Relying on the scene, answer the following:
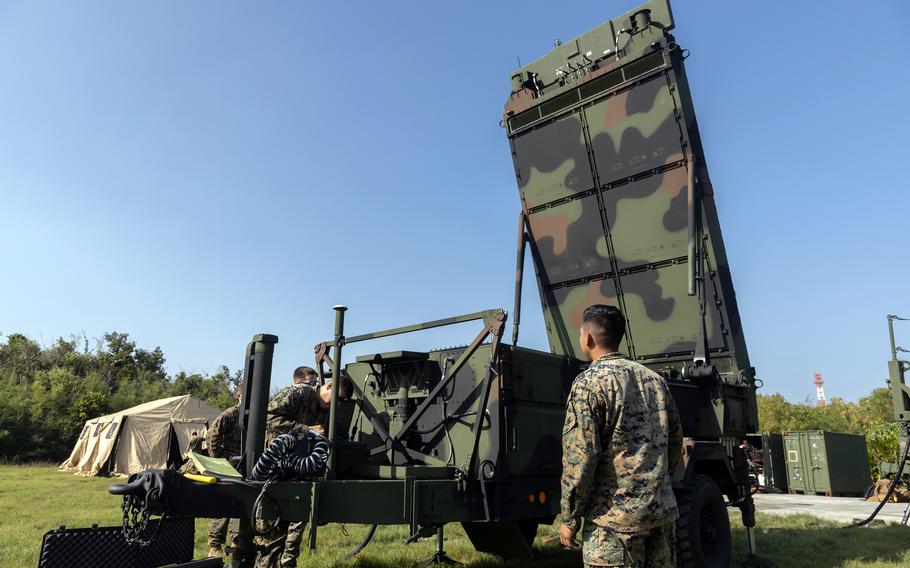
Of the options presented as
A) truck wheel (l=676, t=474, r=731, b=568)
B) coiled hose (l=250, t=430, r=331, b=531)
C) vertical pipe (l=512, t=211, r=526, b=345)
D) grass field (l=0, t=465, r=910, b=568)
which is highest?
vertical pipe (l=512, t=211, r=526, b=345)

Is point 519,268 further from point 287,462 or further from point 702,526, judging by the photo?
point 287,462

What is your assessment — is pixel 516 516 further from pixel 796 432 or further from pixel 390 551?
pixel 796 432

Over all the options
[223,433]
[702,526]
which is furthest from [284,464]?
[702,526]

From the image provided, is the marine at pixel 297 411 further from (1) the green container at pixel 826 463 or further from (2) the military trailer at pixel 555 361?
(1) the green container at pixel 826 463

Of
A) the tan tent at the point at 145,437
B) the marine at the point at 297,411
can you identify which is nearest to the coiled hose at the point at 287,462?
the marine at the point at 297,411

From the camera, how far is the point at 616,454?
2.49 m

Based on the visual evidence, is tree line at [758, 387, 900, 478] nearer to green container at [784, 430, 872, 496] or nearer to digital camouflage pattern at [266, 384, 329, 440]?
green container at [784, 430, 872, 496]

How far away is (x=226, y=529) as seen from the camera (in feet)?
16.8

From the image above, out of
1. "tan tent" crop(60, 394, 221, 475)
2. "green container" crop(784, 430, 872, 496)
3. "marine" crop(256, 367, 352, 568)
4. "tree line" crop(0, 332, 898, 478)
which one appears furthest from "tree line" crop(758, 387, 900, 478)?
"marine" crop(256, 367, 352, 568)

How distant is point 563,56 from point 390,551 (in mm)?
5027

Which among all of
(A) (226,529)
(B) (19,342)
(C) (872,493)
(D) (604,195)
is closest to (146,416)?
(A) (226,529)

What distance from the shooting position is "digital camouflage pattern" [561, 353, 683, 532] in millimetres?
2420

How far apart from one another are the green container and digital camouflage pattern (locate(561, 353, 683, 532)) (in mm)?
14438

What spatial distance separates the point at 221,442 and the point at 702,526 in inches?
149
